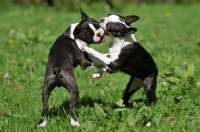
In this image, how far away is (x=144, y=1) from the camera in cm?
2398

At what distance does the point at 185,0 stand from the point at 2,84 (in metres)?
19.2

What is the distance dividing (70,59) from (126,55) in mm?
666

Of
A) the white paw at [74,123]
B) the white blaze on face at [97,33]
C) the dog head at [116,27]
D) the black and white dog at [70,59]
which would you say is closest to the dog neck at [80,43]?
the black and white dog at [70,59]

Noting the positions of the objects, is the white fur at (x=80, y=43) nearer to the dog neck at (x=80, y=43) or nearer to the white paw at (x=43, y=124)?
the dog neck at (x=80, y=43)

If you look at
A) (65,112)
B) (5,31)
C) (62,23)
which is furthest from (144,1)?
(65,112)

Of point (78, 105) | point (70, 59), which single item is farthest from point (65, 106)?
point (70, 59)

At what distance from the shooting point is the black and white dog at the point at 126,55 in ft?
14.3

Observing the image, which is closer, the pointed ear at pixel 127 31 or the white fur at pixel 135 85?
the pointed ear at pixel 127 31

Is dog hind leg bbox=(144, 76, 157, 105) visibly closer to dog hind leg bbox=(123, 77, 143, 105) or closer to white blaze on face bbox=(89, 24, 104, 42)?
dog hind leg bbox=(123, 77, 143, 105)

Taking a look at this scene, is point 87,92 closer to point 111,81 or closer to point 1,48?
point 111,81

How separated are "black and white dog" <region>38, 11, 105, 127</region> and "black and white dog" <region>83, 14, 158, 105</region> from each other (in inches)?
4.7

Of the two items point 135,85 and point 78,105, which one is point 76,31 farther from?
point 135,85

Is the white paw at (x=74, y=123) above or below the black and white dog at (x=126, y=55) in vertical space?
below

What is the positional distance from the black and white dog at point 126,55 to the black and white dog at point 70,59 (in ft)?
0.39
